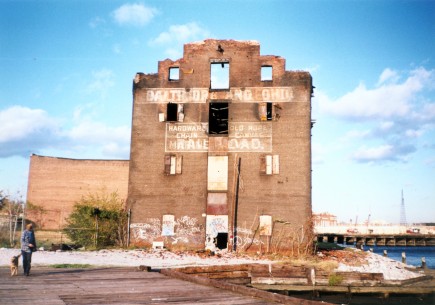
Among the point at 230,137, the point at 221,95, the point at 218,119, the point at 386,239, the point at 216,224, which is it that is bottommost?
the point at 386,239

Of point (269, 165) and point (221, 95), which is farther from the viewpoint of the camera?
point (221, 95)

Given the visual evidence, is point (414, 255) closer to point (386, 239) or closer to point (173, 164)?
point (386, 239)

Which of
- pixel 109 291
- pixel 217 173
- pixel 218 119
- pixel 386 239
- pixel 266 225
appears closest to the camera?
pixel 109 291

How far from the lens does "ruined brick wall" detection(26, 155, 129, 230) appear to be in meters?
48.3

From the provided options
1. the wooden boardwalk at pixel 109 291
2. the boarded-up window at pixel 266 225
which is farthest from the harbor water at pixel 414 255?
the wooden boardwalk at pixel 109 291

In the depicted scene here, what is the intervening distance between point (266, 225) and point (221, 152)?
6.07 meters

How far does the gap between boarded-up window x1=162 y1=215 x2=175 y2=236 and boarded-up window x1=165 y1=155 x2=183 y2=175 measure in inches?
128

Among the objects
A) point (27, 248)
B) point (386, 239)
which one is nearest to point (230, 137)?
point (27, 248)

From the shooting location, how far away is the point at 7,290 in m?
8.75

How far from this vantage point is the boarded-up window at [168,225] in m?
27.3

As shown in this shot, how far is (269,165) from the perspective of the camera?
27.3 m

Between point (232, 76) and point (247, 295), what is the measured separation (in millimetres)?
22382

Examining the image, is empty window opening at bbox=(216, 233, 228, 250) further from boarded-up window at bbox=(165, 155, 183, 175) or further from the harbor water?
the harbor water

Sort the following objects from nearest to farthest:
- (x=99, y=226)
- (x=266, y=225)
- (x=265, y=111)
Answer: (x=266, y=225) → (x=99, y=226) → (x=265, y=111)
